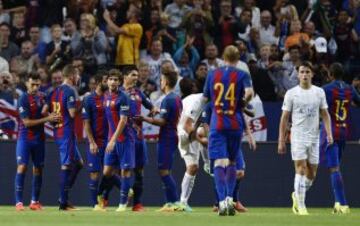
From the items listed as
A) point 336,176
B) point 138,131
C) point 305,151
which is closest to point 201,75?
point 138,131

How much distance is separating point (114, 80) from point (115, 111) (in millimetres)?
517

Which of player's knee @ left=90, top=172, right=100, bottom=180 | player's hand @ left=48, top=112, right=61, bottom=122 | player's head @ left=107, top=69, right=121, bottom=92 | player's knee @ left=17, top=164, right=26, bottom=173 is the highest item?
player's head @ left=107, top=69, right=121, bottom=92

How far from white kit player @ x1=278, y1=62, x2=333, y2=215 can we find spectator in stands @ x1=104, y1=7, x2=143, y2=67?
324 inches

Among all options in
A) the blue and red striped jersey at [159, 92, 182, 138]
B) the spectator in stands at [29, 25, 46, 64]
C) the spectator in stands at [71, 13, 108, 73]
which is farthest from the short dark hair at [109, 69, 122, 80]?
the spectator in stands at [29, 25, 46, 64]

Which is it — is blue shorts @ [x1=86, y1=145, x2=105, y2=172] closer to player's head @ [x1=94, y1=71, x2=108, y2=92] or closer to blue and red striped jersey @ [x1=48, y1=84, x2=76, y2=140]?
blue and red striped jersey @ [x1=48, y1=84, x2=76, y2=140]

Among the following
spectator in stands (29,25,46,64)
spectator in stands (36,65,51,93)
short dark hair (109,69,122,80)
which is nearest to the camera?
short dark hair (109,69,122,80)

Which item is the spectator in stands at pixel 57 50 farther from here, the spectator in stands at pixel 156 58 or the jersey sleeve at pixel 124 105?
the jersey sleeve at pixel 124 105

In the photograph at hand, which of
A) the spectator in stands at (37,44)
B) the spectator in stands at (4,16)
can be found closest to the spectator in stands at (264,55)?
the spectator in stands at (37,44)

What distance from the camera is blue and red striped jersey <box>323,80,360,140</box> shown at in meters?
20.6

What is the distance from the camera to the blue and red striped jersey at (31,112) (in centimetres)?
2100

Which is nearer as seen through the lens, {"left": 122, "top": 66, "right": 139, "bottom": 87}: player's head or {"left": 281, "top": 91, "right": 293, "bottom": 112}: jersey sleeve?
{"left": 281, "top": 91, "right": 293, "bottom": 112}: jersey sleeve

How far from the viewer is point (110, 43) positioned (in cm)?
2717

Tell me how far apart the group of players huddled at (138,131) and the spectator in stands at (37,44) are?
556cm

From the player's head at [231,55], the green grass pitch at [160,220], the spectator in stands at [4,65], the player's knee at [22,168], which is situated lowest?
the green grass pitch at [160,220]
